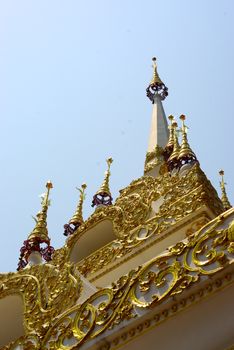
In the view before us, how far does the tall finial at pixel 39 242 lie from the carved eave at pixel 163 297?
258 inches

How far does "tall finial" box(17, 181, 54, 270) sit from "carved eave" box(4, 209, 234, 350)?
21.5ft

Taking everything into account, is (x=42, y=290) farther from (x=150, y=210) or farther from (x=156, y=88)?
(x=156, y=88)

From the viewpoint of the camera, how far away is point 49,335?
22.8 ft

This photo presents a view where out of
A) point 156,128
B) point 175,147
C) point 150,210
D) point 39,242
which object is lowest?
point 150,210

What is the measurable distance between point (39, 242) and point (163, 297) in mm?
8379

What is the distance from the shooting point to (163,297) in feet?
18.7

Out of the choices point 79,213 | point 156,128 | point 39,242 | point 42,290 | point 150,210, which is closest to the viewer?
point 42,290

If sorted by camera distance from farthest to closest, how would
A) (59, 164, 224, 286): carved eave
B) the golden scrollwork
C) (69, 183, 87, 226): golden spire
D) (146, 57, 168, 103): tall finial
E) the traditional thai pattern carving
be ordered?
(146, 57, 168, 103): tall finial
(69, 183, 87, 226): golden spire
the golden scrollwork
(59, 164, 224, 286): carved eave
the traditional thai pattern carving

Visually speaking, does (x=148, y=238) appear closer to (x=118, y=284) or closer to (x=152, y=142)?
(x=118, y=284)

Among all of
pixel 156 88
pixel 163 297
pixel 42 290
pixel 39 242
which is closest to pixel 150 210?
pixel 39 242

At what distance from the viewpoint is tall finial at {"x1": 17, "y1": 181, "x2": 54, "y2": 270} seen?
13.6 m

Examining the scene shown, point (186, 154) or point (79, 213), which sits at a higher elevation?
point (79, 213)

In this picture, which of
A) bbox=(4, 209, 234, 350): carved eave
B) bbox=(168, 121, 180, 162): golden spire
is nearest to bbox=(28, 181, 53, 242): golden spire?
bbox=(168, 121, 180, 162): golden spire

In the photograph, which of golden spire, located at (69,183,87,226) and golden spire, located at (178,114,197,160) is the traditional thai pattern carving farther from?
golden spire, located at (69,183,87,226)
